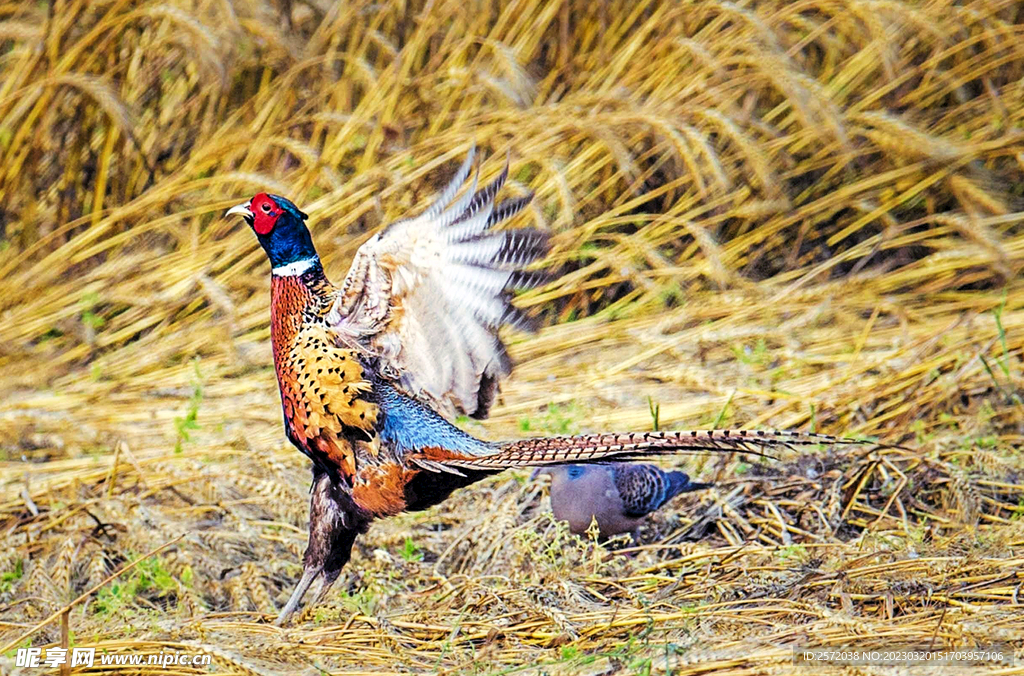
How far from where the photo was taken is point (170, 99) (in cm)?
603

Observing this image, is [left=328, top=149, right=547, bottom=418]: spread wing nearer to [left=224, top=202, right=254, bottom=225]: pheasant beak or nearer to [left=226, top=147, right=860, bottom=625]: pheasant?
[left=226, top=147, right=860, bottom=625]: pheasant

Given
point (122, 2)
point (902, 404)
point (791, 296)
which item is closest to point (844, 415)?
point (902, 404)

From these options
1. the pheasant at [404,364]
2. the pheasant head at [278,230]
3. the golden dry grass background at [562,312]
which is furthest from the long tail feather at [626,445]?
the pheasant head at [278,230]

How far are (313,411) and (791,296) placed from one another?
8.86 ft

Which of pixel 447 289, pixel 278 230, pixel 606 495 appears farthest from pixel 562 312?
pixel 447 289

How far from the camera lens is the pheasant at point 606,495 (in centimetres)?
340

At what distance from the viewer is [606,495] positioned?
3.41 meters

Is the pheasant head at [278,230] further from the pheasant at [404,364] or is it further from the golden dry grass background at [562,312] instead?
the golden dry grass background at [562,312]

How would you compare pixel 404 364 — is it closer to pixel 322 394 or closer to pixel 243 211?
pixel 322 394

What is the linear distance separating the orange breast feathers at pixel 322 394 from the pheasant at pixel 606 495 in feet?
2.22

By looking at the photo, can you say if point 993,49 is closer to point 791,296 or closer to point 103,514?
point 791,296

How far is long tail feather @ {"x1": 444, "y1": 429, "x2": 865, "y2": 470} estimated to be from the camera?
2582 millimetres

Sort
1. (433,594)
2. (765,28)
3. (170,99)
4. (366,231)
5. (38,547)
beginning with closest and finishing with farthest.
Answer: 1. (433,594)
2. (38,547)
3. (765,28)
4. (366,231)
5. (170,99)

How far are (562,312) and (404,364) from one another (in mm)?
2398
